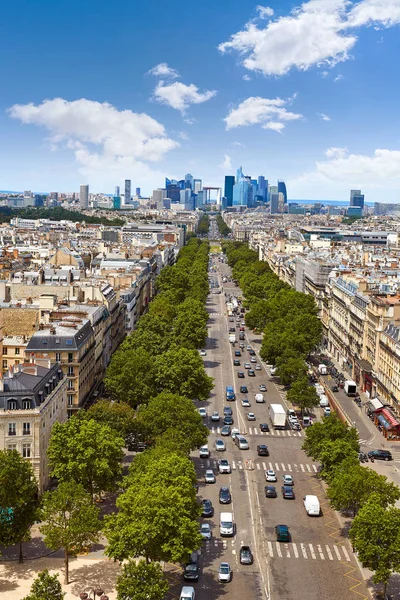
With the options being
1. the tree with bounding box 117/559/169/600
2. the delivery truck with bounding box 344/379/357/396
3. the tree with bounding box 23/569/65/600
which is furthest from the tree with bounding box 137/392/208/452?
the delivery truck with bounding box 344/379/357/396

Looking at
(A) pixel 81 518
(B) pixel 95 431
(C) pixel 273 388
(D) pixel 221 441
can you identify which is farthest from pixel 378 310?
(A) pixel 81 518

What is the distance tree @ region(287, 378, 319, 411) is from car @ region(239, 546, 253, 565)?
43.2 m

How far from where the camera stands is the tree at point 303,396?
338 ft

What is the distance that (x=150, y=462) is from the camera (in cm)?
6450

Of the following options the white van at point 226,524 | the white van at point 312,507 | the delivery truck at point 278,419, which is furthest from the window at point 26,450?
the delivery truck at point 278,419

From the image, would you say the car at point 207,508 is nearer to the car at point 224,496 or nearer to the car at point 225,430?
the car at point 224,496

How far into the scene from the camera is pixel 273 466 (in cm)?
8444

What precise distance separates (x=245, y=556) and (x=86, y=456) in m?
18.1

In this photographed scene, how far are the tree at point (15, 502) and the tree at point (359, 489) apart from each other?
27.8 metres

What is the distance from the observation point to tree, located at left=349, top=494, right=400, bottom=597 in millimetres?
53844

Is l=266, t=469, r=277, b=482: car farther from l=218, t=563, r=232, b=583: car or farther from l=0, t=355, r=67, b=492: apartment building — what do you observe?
l=0, t=355, r=67, b=492: apartment building

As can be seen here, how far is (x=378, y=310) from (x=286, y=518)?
52650mm

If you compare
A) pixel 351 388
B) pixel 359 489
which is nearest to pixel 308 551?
pixel 359 489

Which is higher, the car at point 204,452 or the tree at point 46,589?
the tree at point 46,589
